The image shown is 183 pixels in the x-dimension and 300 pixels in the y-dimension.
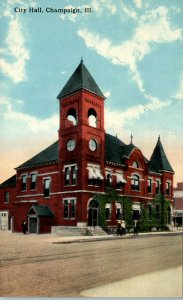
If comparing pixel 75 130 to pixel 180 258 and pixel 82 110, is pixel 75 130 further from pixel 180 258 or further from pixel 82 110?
pixel 180 258

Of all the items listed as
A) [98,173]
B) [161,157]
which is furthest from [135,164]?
[161,157]

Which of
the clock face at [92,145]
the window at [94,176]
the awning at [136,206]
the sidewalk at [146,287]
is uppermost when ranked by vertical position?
the clock face at [92,145]

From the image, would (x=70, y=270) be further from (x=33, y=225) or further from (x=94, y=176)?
(x=33, y=225)

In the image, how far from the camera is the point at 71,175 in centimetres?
2208

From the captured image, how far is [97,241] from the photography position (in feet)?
56.7

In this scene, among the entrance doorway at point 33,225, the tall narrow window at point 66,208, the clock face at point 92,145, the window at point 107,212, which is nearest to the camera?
the window at point 107,212

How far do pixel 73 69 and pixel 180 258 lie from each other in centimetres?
646

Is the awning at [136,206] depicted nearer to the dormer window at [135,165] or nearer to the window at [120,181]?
the window at [120,181]

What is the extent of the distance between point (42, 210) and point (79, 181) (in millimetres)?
3930

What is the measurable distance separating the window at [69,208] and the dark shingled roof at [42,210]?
4.08ft

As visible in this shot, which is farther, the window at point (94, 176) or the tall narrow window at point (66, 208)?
the tall narrow window at point (66, 208)

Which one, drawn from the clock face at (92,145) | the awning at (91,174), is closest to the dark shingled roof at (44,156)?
the clock face at (92,145)

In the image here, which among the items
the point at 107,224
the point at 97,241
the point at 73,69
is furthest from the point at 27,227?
the point at 73,69

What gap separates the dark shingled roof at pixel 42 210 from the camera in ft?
75.5
